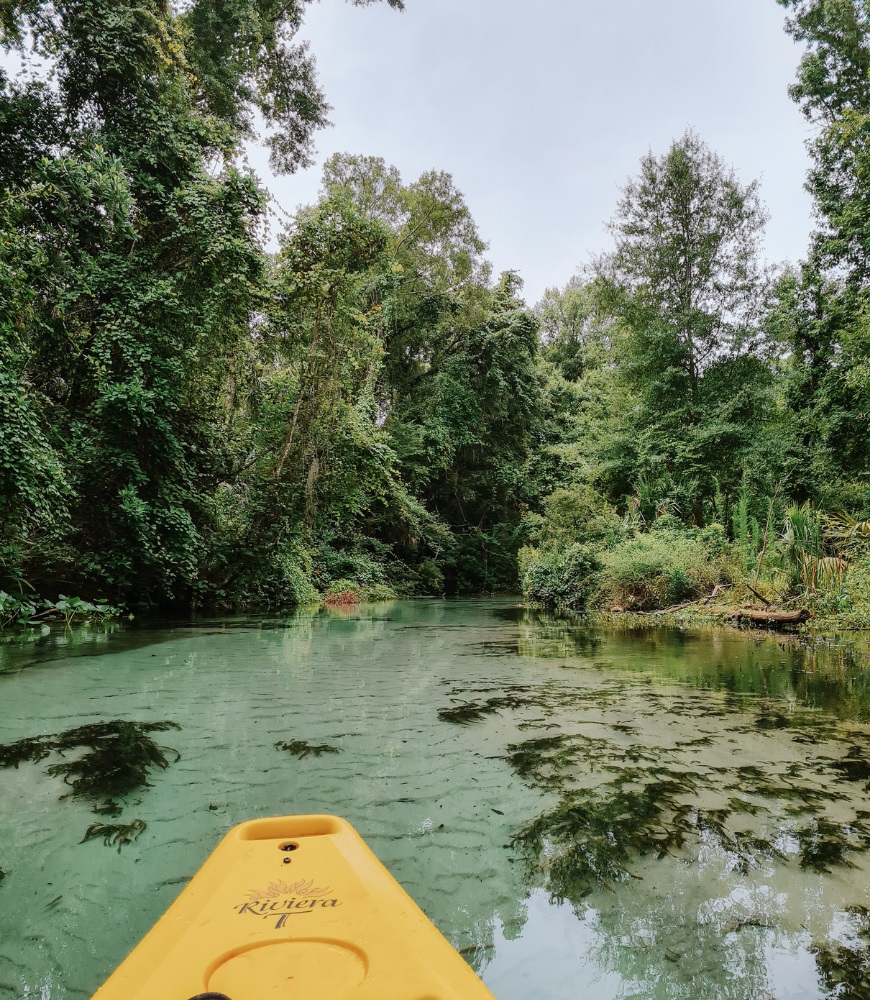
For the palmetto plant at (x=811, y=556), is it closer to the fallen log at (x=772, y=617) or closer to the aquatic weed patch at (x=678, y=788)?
the fallen log at (x=772, y=617)

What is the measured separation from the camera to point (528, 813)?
230cm

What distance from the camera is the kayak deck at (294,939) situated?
1.07m

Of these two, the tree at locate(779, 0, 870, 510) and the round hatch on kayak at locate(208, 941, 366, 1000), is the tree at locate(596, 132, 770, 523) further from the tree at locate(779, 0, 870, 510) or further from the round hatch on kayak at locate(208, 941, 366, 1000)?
the round hatch on kayak at locate(208, 941, 366, 1000)

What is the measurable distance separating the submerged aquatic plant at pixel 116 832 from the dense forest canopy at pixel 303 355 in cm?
489

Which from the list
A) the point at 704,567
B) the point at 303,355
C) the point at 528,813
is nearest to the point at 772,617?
the point at 704,567

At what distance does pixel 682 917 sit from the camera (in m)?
1.63

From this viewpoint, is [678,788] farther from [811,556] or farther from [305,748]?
[811,556]

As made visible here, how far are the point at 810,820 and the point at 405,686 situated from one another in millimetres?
3027

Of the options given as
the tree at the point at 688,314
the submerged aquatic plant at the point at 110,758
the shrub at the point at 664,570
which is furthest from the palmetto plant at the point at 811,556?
the submerged aquatic plant at the point at 110,758

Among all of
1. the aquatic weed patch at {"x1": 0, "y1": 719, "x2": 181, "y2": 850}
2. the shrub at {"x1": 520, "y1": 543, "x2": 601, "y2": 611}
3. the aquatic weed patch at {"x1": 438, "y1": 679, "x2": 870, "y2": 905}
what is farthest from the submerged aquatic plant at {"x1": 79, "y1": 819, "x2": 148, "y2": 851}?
the shrub at {"x1": 520, "y1": 543, "x2": 601, "y2": 611}

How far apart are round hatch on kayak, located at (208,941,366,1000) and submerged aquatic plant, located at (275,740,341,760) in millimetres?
1773

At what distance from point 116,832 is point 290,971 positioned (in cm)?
139

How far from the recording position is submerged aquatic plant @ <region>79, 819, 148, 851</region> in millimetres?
2094

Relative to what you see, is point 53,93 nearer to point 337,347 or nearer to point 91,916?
point 337,347
